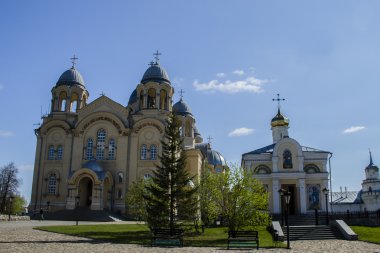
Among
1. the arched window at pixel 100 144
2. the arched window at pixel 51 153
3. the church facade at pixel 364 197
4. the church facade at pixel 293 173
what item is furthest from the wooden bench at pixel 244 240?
the church facade at pixel 364 197

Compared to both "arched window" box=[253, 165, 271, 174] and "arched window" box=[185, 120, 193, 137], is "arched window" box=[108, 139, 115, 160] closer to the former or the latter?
"arched window" box=[185, 120, 193, 137]

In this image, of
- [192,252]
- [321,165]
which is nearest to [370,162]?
[321,165]

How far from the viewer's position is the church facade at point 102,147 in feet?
136

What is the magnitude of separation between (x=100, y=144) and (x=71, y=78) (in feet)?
30.8

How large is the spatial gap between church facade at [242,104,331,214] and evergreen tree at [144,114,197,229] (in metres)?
13.2

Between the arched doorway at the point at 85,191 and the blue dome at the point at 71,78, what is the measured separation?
11.9 m

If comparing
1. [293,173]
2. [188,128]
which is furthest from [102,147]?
[293,173]

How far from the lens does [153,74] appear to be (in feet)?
150

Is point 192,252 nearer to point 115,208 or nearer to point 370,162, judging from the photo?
point 115,208

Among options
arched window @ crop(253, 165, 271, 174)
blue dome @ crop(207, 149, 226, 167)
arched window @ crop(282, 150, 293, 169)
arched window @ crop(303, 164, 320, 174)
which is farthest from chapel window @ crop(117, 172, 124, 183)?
arched window @ crop(303, 164, 320, 174)

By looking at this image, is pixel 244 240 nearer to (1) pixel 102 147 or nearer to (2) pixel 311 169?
(2) pixel 311 169

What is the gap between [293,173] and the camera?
A: 3581 cm

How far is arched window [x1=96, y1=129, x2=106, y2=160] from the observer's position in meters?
42.9

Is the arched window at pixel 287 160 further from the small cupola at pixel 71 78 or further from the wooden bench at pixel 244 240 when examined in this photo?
the small cupola at pixel 71 78
